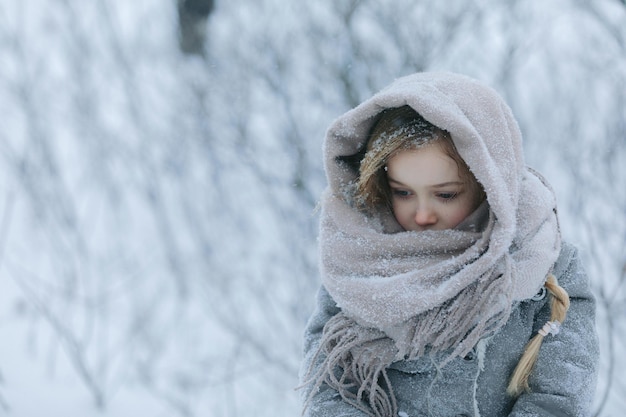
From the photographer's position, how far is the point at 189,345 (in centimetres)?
557

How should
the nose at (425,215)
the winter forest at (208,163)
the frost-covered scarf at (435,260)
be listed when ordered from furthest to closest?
1. the winter forest at (208,163)
2. the nose at (425,215)
3. the frost-covered scarf at (435,260)

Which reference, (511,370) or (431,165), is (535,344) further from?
(431,165)

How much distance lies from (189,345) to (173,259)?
0.80 metres

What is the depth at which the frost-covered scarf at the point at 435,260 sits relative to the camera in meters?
1.19

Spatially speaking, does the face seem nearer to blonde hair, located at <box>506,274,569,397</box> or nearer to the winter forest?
blonde hair, located at <box>506,274,569,397</box>

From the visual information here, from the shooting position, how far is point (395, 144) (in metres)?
1.29

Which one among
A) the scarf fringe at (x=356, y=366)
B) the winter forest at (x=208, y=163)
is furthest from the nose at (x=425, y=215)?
the winter forest at (x=208, y=163)

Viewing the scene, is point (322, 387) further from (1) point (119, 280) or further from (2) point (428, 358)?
(1) point (119, 280)

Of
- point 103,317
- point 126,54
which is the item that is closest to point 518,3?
point 126,54

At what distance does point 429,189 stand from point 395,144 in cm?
12

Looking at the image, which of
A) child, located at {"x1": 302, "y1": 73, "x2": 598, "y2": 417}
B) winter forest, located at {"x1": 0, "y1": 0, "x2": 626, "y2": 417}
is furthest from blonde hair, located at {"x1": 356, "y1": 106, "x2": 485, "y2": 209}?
winter forest, located at {"x1": 0, "y1": 0, "x2": 626, "y2": 417}

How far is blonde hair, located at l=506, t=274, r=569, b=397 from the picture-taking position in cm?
124

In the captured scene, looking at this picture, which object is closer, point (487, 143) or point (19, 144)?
point (487, 143)

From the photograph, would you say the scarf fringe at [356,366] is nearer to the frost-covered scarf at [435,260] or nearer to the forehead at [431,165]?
the frost-covered scarf at [435,260]
